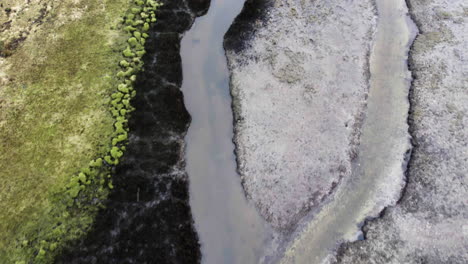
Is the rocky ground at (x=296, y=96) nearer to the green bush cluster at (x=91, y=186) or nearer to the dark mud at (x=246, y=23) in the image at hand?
the dark mud at (x=246, y=23)

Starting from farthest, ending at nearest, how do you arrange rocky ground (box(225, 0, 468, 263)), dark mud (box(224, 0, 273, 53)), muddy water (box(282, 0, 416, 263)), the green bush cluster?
dark mud (box(224, 0, 273, 53)) → rocky ground (box(225, 0, 468, 263)) → muddy water (box(282, 0, 416, 263)) → the green bush cluster

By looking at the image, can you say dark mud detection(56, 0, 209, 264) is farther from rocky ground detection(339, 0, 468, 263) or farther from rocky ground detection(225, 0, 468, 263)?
rocky ground detection(339, 0, 468, 263)

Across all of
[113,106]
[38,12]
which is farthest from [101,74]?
[38,12]

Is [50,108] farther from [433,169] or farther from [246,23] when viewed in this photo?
[433,169]

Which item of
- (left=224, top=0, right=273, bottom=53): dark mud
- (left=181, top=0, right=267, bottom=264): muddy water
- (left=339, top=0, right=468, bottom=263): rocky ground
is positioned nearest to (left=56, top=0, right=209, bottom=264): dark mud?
(left=181, top=0, right=267, bottom=264): muddy water

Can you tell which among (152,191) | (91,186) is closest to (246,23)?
(152,191)
